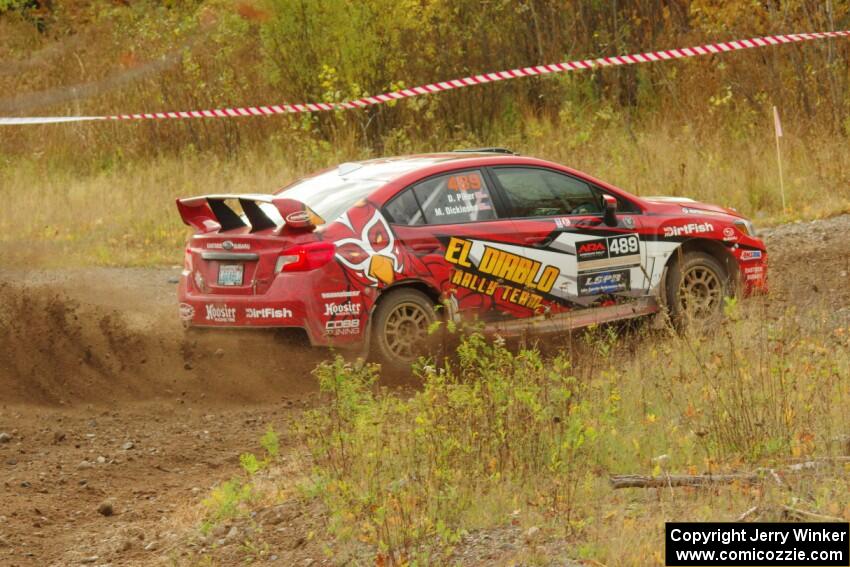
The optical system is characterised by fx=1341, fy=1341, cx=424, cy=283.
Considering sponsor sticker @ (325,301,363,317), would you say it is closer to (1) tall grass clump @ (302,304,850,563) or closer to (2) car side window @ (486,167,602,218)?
(1) tall grass clump @ (302,304,850,563)

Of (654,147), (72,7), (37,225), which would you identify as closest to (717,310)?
(654,147)

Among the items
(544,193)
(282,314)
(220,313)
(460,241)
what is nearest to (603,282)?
(544,193)

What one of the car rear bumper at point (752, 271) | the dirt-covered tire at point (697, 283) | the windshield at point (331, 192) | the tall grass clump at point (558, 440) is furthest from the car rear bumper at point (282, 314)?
the car rear bumper at point (752, 271)

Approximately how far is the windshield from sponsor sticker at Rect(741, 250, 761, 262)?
324 cm

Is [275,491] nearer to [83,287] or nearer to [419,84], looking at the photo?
[83,287]

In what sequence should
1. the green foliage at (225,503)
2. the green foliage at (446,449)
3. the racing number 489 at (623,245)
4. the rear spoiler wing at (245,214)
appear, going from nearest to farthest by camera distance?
1. the green foliage at (446,449)
2. the green foliage at (225,503)
3. the rear spoiler wing at (245,214)
4. the racing number 489 at (623,245)

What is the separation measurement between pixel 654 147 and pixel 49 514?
12089 mm

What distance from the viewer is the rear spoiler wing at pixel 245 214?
9.53m

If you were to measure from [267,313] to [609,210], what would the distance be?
2.88 metres

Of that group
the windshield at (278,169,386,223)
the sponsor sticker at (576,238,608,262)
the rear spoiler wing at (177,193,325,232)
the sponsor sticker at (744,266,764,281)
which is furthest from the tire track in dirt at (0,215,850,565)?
the sponsor sticker at (576,238,608,262)

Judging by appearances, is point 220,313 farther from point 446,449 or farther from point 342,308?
point 446,449

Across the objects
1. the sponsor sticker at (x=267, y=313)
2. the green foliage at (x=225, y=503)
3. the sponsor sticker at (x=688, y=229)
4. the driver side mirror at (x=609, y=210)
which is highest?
the driver side mirror at (x=609, y=210)

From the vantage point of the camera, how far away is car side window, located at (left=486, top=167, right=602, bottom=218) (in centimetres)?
1043

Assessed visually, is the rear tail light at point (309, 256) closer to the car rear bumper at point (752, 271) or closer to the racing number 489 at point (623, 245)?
the racing number 489 at point (623, 245)
